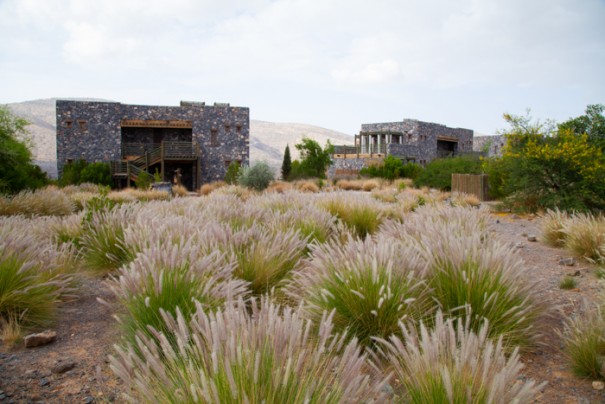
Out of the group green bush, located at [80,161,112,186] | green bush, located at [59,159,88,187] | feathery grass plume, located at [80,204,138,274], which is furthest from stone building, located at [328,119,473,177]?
feathery grass plume, located at [80,204,138,274]

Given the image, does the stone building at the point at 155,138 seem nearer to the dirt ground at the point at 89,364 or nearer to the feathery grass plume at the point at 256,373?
the dirt ground at the point at 89,364

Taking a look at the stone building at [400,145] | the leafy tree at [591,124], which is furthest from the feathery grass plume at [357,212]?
the stone building at [400,145]

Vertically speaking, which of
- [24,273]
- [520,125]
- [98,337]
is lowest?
[98,337]

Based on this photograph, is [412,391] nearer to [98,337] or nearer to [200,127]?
[98,337]

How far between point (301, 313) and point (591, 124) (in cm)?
1434

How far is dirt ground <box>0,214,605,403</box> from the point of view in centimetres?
226

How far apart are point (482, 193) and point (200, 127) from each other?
1904cm

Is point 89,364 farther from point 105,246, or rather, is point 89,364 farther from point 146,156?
point 146,156

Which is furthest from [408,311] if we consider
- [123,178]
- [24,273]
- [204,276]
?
[123,178]

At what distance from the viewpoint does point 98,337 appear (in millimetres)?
3029

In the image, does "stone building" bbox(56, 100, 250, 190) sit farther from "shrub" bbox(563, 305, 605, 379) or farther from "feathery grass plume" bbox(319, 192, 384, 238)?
"shrub" bbox(563, 305, 605, 379)

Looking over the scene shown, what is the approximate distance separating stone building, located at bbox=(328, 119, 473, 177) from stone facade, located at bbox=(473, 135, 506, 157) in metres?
3.04

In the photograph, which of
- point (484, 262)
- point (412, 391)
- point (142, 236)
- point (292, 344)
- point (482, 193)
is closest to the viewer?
point (292, 344)

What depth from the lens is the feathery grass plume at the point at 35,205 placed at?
845 cm
